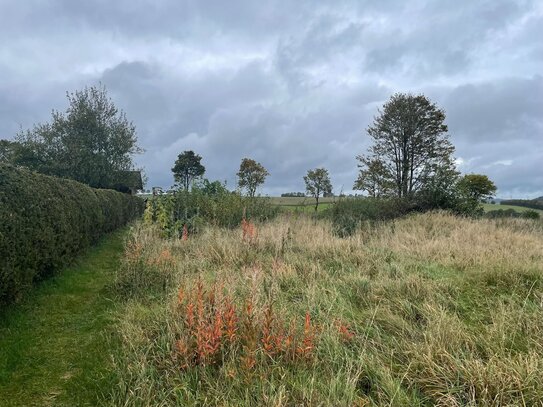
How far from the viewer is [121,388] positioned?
291 centimetres

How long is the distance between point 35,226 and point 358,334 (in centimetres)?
517

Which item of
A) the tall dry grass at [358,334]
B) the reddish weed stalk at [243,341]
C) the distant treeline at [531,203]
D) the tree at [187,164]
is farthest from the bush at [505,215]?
the tree at [187,164]

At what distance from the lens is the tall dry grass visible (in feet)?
8.50

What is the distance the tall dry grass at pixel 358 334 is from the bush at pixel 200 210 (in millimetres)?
3929

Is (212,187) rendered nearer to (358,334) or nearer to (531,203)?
(358,334)

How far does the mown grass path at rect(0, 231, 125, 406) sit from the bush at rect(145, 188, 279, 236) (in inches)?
155

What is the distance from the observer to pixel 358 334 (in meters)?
3.56

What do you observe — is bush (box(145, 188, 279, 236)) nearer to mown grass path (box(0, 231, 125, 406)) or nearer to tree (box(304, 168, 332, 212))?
mown grass path (box(0, 231, 125, 406))

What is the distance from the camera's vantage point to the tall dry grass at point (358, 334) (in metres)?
2.59

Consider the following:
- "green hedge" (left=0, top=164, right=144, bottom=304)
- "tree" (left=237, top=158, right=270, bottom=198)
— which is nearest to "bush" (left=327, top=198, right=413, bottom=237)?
"green hedge" (left=0, top=164, right=144, bottom=304)

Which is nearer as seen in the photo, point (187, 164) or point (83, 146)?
point (83, 146)

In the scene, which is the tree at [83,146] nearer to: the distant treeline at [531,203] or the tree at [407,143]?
the tree at [407,143]

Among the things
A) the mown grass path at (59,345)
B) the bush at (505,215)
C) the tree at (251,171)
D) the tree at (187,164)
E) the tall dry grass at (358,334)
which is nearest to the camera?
the tall dry grass at (358,334)

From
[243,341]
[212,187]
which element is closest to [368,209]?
[212,187]
